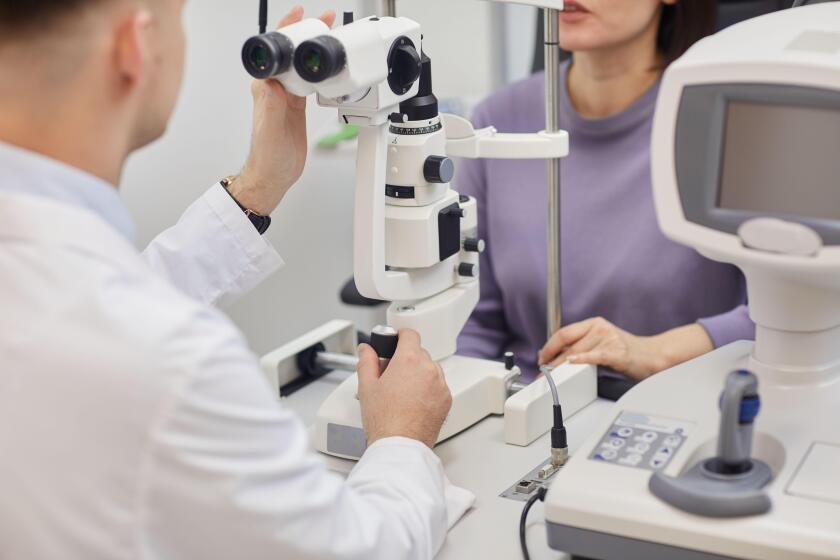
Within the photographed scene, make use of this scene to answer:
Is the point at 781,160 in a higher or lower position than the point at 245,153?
higher

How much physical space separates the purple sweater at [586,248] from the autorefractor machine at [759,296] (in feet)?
2.02

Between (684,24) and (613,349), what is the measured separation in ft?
2.12

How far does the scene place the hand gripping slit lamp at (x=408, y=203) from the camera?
1.11m

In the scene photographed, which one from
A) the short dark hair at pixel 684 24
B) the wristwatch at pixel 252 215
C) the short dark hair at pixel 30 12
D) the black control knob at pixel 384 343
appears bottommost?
the black control knob at pixel 384 343

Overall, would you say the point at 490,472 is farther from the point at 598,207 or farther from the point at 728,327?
the point at 598,207

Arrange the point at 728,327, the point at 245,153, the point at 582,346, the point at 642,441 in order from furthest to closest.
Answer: the point at 245,153 → the point at 728,327 → the point at 582,346 → the point at 642,441

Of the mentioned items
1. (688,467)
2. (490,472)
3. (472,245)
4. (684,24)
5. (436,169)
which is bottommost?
(490,472)

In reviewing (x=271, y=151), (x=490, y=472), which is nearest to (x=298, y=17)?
(x=271, y=151)

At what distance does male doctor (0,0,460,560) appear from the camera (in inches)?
30.2

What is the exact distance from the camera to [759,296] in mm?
1082

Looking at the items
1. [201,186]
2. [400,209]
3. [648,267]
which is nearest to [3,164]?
[400,209]

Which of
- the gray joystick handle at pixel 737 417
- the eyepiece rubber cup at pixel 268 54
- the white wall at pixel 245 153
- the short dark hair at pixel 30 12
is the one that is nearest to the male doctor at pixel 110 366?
the short dark hair at pixel 30 12

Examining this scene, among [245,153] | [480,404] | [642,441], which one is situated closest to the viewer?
[642,441]

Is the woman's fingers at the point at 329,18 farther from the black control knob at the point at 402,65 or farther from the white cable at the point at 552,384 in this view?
the white cable at the point at 552,384
